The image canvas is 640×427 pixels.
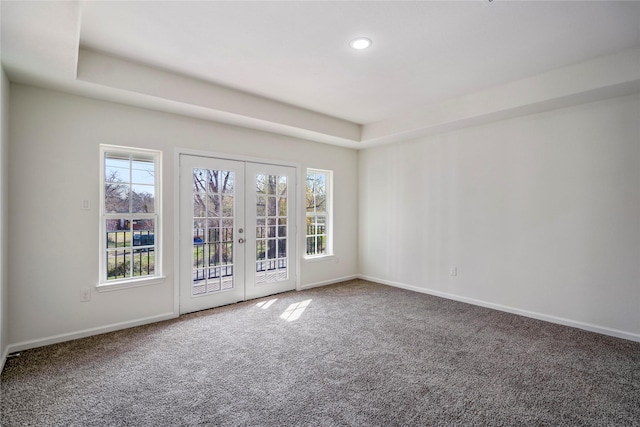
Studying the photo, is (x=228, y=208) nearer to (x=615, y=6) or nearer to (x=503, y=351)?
(x=503, y=351)

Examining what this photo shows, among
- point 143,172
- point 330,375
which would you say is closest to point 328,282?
point 330,375

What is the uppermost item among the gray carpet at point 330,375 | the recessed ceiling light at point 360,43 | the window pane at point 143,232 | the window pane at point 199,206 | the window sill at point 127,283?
the recessed ceiling light at point 360,43

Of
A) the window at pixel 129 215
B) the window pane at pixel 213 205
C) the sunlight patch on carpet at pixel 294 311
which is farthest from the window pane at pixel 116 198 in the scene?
the sunlight patch on carpet at pixel 294 311

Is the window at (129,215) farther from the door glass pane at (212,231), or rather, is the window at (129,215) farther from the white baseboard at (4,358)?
the white baseboard at (4,358)

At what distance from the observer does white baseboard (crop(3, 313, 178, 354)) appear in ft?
9.50

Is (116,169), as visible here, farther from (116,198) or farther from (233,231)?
(233,231)

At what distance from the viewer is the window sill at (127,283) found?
3.32 metres

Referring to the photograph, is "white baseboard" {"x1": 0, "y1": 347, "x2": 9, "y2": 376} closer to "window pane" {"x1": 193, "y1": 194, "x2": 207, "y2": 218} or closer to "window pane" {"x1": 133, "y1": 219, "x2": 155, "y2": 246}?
"window pane" {"x1": 133, "y1": 219, "x2": 155, "y2": 246}

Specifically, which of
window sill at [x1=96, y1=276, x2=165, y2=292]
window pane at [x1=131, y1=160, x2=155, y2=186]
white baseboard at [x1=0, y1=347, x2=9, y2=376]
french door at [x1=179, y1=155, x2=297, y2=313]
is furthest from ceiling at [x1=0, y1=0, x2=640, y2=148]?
white baseboard at [x1=0, y1=347, x2=9, y2=376]

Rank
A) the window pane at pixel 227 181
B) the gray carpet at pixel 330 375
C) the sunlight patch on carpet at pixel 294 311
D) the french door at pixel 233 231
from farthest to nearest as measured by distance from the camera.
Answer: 1. the window pane at pixel 227 181
2. the french door at pixel 233 231
3. the sunlight patch on carpet at pixel 294 311
4. the gray carpet at pixel 330 375

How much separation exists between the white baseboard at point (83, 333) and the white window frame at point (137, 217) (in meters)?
0.41

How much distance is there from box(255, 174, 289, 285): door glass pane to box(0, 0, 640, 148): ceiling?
996 mm

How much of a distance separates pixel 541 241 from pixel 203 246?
166 inches

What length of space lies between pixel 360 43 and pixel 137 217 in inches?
119
